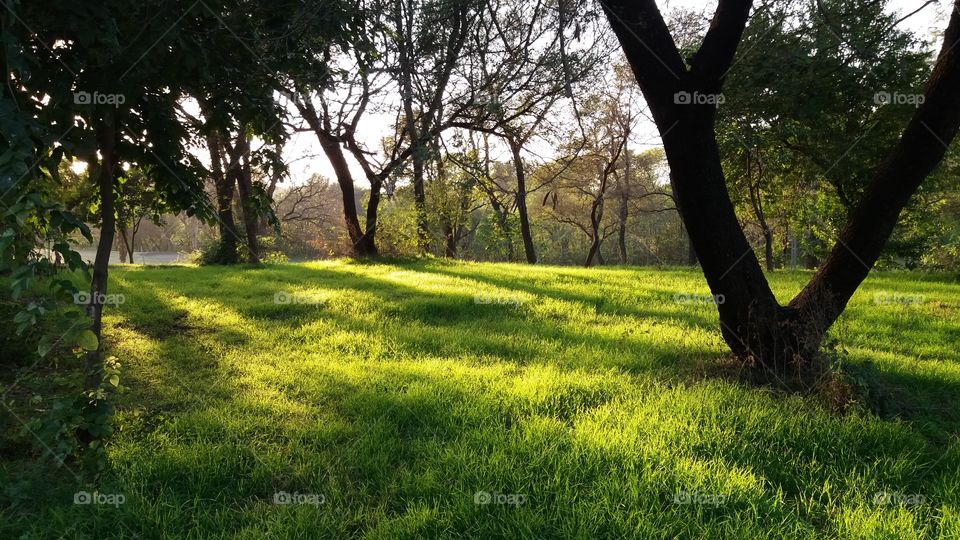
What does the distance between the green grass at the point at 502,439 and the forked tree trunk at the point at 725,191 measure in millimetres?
590

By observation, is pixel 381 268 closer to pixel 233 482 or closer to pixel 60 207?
pixel 233 482

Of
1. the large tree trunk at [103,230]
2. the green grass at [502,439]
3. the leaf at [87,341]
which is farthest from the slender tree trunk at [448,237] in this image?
the leaf at [87,341]

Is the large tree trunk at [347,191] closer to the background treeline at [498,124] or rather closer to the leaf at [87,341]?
the background treeline at [498,124]

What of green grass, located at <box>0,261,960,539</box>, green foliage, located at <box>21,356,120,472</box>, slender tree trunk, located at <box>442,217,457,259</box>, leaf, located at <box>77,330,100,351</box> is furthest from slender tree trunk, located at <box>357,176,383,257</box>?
leaf, located at <box>77,330,100,351</box>

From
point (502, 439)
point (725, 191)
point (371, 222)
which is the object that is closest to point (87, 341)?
point (502, 439)

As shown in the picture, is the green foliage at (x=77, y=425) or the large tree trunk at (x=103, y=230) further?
the large tree trunk at (x=103, y=230)

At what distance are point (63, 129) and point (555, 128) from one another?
1074 centimetres

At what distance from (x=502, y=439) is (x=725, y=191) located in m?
2.99

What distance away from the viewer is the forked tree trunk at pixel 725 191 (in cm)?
411

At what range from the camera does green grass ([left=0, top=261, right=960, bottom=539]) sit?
2564mm

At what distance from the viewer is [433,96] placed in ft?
16.1

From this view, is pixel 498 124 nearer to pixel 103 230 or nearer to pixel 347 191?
pixel 103 230

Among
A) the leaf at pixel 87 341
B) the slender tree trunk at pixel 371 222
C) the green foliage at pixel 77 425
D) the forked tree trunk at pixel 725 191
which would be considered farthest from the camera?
the slender tree trunk at pixel 371 222

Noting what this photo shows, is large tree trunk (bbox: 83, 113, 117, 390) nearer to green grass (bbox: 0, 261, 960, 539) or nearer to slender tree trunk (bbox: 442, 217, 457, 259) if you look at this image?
green grass (bbox: 0, 261, 960, 539)
